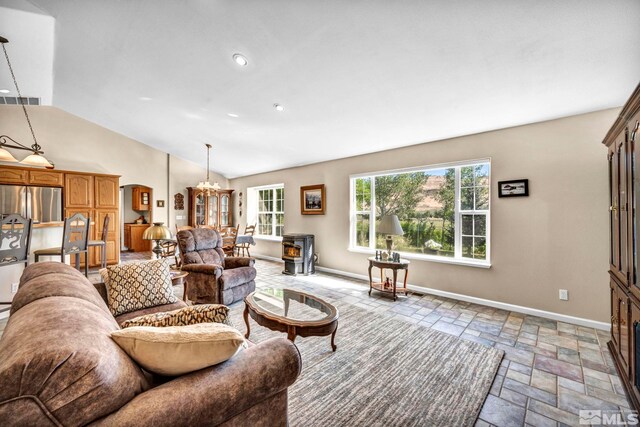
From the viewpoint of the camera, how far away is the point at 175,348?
99cm

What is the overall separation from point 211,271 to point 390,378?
7.69ft

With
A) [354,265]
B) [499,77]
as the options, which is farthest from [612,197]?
[354,265]

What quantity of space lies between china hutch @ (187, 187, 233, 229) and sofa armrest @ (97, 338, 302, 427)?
727cm

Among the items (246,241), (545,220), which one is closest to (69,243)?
(246,241)

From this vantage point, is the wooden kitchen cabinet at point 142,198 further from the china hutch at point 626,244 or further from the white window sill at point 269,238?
the china hutch at point 626,244

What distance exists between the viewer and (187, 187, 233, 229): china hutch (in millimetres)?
7891

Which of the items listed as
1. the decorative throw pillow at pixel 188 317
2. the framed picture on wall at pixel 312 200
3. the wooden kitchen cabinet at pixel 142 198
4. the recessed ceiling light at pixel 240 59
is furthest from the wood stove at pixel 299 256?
the wooden kitchen cabinet at pixel 142 198

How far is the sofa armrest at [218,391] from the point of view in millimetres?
833

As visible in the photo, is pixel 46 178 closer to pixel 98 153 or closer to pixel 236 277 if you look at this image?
pixel 98 153

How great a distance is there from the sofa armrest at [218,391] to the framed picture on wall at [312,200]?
465cm

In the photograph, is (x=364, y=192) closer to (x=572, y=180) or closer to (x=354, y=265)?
(x=354, y=265)

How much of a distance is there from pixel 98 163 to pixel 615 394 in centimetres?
878

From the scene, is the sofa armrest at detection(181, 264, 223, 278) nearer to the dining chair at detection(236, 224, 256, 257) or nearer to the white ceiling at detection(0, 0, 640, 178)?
the white ceiling at detection(0, 0, 640, 178)

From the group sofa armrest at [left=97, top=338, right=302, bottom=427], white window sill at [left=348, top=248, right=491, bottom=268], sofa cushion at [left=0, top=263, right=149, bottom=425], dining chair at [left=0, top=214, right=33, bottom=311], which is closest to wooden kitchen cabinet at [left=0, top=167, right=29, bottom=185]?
dining chair at [left=0, top=214, right=33, bottom=311]
